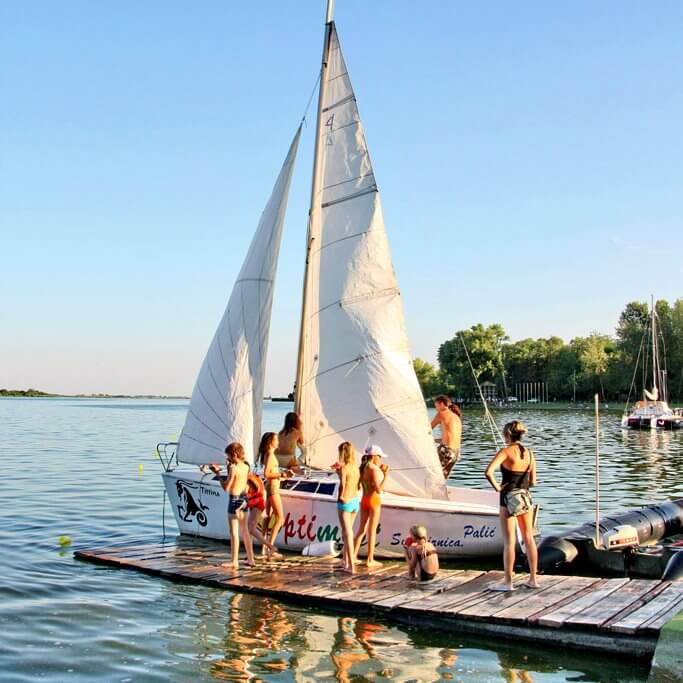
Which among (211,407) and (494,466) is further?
(211,407)

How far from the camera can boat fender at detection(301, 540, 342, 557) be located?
46.7 ft

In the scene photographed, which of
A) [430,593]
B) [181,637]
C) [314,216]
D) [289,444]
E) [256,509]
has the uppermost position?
[314,216]

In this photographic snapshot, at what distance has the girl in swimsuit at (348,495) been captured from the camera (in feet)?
41.8

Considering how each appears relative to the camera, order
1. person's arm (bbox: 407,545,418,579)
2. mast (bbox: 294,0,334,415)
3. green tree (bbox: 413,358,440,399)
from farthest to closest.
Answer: green tree (bbox: 413,358,440,399) → mast (bbox: 294,0,334,415) → person's arm (bbox: 407,545,418,579)

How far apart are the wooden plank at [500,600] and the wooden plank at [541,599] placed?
0.07ft

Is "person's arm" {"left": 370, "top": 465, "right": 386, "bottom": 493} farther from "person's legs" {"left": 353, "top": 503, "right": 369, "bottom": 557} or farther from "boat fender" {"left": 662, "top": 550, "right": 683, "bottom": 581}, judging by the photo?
"boat fender" {"left": 662, "top": 550, "right": 683, "bottom": 581}

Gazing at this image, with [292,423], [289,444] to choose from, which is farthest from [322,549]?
[292,423]

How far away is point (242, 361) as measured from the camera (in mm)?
15508

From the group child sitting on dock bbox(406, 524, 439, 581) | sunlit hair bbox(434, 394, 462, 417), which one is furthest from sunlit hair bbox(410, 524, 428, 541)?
sunlit hair bbox(434, 394, 462, 417)

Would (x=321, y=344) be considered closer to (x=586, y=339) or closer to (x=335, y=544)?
(x=335, y=544)

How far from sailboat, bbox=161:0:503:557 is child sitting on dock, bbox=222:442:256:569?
4.71ft

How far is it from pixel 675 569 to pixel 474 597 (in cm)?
316

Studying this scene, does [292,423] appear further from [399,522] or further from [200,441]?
[399,522]

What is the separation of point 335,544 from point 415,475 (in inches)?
73.7
